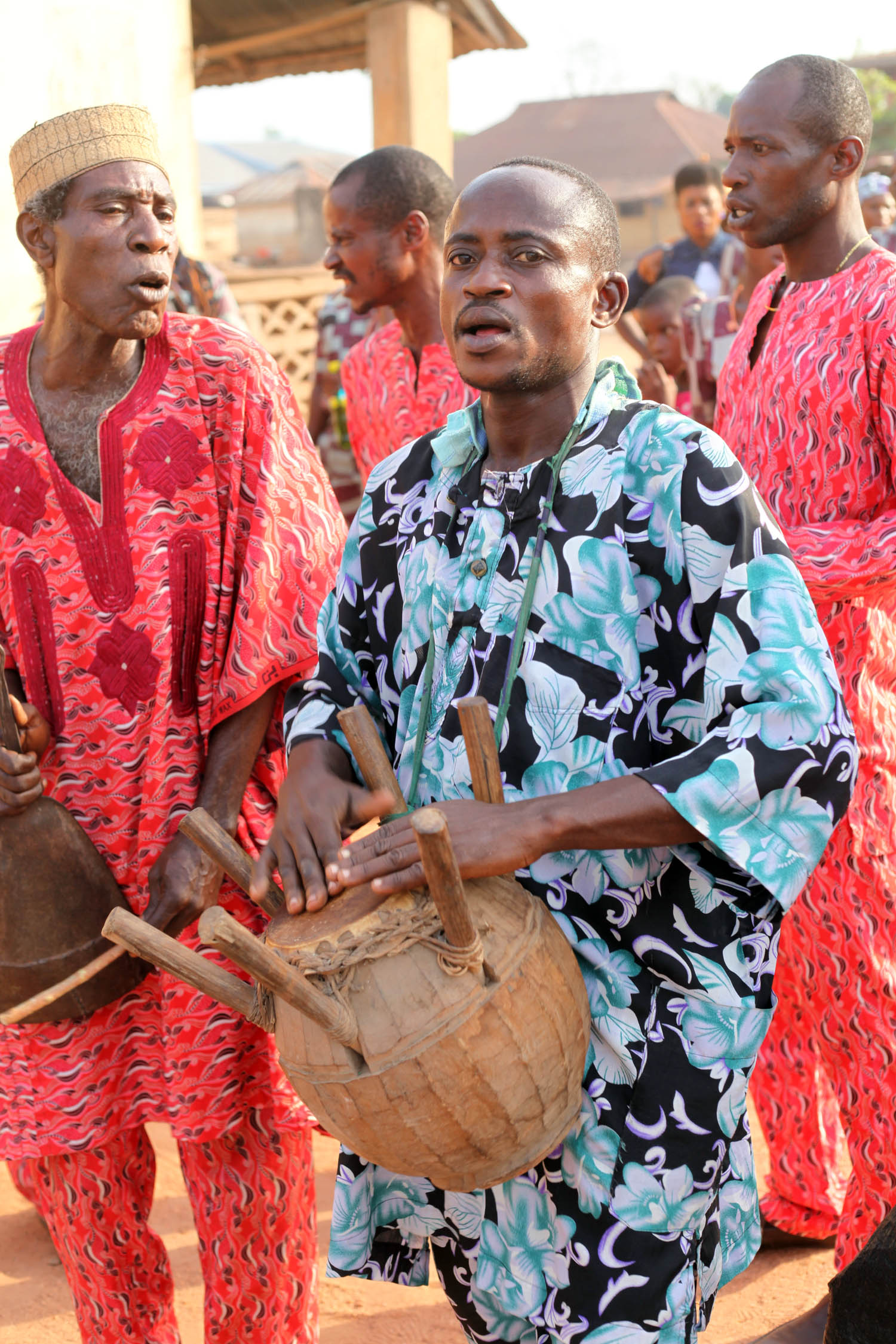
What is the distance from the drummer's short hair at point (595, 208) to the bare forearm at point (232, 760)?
1098 mm

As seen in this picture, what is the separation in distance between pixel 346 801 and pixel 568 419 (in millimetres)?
637

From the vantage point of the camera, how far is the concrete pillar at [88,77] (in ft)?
22.1

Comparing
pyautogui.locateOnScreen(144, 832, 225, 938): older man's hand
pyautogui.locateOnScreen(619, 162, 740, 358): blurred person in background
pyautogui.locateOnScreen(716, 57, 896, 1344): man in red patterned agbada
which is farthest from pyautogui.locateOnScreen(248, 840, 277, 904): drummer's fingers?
pyautogui.locateOnScreen(619, 162, 740, 358): blurred person in background

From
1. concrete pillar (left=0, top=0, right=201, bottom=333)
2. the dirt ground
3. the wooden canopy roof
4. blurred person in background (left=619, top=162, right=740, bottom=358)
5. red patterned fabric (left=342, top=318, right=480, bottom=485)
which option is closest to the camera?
the dirt ground

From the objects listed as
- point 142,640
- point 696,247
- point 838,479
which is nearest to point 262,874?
point 142,640

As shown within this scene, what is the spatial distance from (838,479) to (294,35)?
31.4 ft

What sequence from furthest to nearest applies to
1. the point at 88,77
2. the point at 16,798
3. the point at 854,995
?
the point at 88,77, the point at 854,995, the point at 16,798

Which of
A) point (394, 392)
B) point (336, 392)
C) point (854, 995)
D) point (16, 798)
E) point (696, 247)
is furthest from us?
point (696, 247)

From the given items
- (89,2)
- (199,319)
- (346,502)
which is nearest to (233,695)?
(199,319)

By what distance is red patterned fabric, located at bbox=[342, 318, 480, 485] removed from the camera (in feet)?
14.8

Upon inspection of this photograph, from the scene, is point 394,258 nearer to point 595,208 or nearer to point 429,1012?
point 595,208

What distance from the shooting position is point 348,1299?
11.6 feet

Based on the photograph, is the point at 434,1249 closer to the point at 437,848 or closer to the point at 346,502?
the point at 437,848

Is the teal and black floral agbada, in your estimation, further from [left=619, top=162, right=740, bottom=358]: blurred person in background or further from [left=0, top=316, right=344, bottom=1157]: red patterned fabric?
[left=619, top=162, right=740, bottom=358]: blurred person in background
